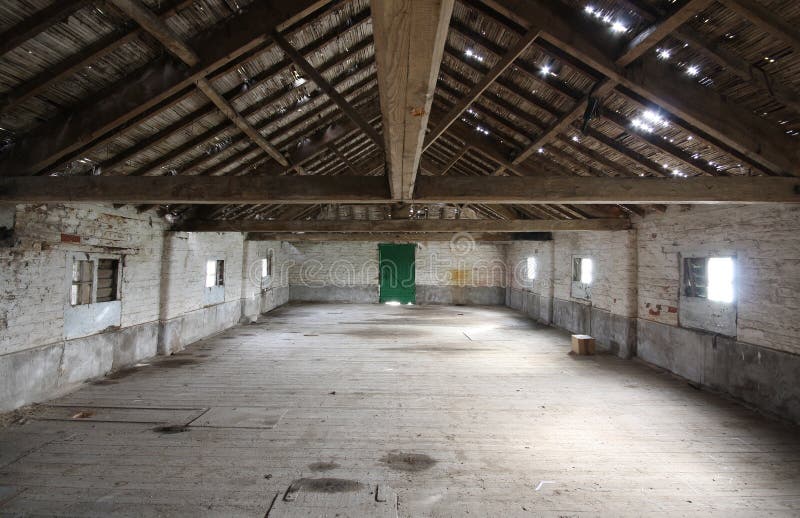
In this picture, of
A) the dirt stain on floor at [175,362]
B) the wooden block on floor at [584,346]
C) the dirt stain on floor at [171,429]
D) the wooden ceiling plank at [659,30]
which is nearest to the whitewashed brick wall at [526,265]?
the wooden block on floor at [584,346]

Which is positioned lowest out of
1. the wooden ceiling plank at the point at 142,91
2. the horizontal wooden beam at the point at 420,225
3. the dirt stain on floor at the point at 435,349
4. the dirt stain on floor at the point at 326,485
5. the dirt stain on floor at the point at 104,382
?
the dirt stain on floor at the point at 326,485

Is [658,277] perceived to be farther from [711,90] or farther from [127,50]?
[127,50]

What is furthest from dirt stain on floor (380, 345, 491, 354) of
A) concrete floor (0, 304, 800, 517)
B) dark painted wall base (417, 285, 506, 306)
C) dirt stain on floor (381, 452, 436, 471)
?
dark painted wall base (417, 285, 506, 306)

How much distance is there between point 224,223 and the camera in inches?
314

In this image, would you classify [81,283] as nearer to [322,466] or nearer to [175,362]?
[175,362]

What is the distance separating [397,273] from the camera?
644 inches

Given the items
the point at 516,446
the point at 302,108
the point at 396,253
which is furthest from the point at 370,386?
the point at 396,253

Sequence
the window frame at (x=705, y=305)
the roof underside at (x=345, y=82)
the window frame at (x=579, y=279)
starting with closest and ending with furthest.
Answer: the roof underside at (x=345, y=82), the window frame at (x=705, y=305), the window frame at (x=579, y=279)

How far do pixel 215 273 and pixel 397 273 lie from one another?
25.9 ft

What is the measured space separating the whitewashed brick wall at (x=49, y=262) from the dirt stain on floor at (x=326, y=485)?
400cm

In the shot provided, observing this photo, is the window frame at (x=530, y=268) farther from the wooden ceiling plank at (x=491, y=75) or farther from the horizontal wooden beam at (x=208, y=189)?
the horizontal wooden beam at (x=208, y=189)

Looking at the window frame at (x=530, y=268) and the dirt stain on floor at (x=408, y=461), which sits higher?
the window frame at (x=530, y=268)

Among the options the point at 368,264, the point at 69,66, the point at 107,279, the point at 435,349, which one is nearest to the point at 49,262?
the point at 107,279

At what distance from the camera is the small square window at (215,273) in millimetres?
9555
